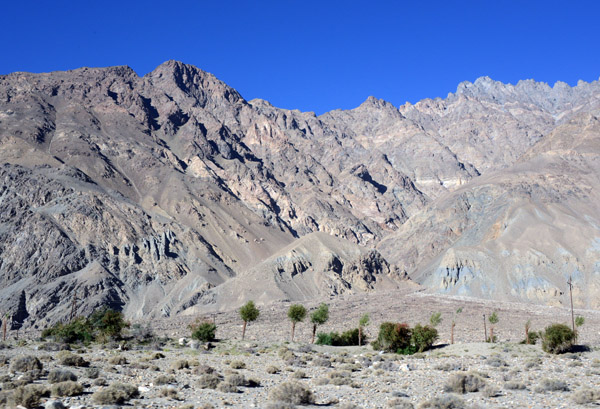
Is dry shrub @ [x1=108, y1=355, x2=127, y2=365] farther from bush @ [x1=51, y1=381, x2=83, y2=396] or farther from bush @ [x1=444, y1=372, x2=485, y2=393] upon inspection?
bush @ [x1=444, y1=372, x2=485, y2=393]

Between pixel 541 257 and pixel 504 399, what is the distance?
102 meters

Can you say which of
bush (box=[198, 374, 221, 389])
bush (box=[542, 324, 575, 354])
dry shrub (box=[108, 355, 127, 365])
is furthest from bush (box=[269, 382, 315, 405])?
bush (box=[542, 324, 575, 354])

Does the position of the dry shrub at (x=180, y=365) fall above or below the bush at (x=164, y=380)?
above

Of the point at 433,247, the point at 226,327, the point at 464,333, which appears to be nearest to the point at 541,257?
the point at 433,247

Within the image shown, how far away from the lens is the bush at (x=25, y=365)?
73.0 feet

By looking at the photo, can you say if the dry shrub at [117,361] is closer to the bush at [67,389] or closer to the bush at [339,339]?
the bush at [67,389]

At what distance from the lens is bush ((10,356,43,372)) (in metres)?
22.2

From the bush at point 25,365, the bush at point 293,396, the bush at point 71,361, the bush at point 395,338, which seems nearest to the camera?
the bush at point 293,396

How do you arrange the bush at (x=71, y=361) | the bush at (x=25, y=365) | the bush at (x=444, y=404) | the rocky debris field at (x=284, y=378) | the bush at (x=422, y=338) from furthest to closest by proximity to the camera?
the bush at (x=422, y=338)
the bush at (x=71, y=361)
the bush at (x=25, y=365)
the rocky debris field at (x=284, y=378)
the bush at (x=444, y=404)

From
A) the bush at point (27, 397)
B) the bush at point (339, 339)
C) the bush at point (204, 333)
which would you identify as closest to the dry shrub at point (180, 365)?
the bush at point (27, 397)

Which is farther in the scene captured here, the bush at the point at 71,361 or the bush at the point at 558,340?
the bush at the point at 558,340

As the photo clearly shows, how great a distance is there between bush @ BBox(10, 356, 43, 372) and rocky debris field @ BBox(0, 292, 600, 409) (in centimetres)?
5

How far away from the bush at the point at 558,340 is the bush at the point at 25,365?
29547 mm

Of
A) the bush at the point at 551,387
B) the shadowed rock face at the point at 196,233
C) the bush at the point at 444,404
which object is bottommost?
the bush at the point at 444,404
